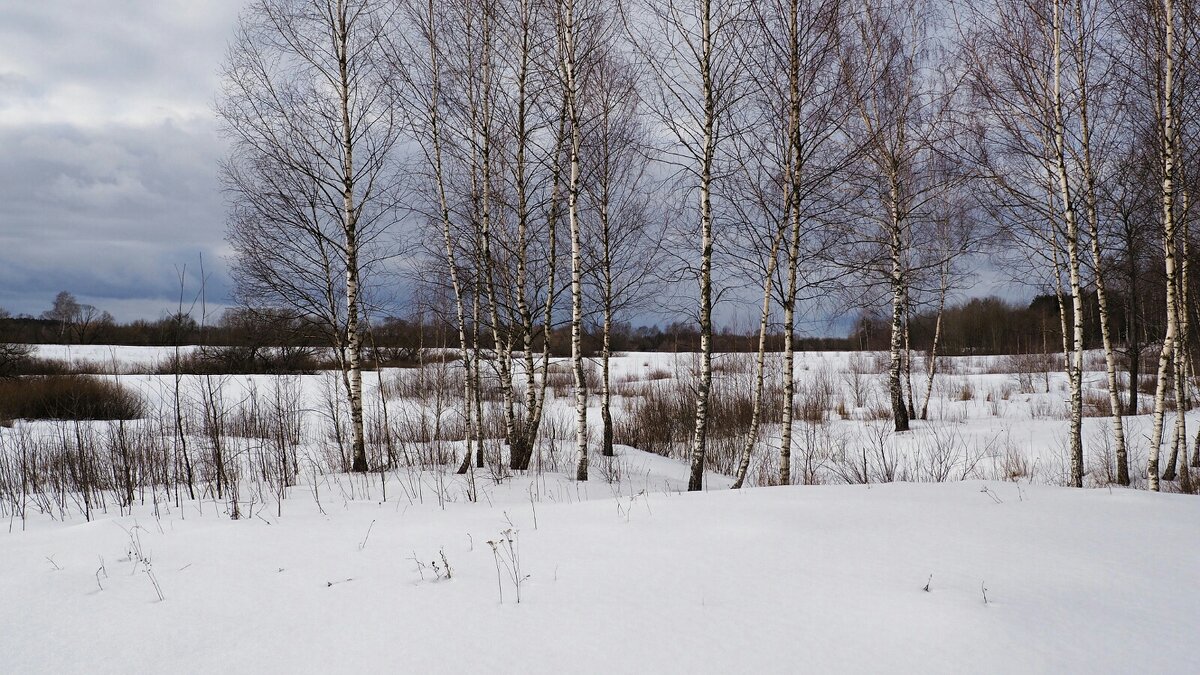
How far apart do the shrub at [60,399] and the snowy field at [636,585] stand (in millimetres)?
11670

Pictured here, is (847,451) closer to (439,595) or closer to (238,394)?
(439,595)

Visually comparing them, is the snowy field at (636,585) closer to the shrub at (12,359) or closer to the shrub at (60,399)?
the shrub at (60,399)

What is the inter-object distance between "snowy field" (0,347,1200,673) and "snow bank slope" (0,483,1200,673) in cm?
2

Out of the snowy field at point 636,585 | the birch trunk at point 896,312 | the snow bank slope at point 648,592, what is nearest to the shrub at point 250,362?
the snowy field at point 636,585

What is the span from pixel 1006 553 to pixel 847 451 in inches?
328

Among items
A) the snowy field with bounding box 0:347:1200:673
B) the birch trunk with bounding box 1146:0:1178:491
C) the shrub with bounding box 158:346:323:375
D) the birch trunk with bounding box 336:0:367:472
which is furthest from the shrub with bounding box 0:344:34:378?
the birch trunk with bounding box 1146:0:1178:491

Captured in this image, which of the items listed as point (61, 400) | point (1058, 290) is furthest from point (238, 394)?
point (1058, 290)

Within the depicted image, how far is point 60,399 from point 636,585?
18133 millimetres

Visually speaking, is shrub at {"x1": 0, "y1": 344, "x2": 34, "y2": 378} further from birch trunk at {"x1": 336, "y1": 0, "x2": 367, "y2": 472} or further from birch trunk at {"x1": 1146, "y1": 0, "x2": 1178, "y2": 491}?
→ birch trunk at {"x1": 1146, "y1": 0, "x2": 1178, "y2": 491}

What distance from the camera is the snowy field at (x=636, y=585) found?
2338 millimetres

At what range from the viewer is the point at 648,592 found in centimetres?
291

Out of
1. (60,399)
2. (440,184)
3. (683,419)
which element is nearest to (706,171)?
(440,184)

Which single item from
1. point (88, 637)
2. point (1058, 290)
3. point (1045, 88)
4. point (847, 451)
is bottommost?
point (847, 451)

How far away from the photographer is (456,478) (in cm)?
812
